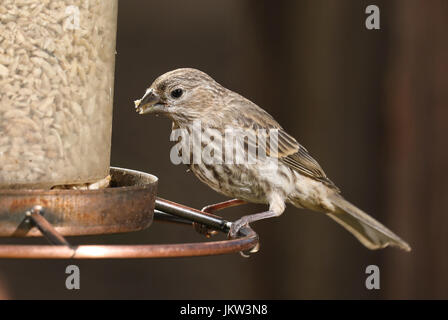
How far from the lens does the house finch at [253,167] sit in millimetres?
4434

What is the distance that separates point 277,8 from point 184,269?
2.16 metres

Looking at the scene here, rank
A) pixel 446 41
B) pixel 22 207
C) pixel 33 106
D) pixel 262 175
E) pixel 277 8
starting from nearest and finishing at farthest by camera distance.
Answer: pixel 22 207
pixel 33 106
pixel 262 175
pixel 446 41
pixel 277 8

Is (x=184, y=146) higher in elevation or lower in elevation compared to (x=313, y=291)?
higher

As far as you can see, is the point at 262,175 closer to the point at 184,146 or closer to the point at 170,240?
the point at 184,146

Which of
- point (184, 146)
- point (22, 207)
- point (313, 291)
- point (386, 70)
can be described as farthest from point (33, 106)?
point (313, 291)

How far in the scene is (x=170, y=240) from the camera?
19.8 ft

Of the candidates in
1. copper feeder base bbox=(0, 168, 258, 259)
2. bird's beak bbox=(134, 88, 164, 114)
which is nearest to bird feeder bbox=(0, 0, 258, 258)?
copper feeder base bbox=(0, 168, 258, 259)

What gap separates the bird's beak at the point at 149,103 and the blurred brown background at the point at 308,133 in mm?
1535

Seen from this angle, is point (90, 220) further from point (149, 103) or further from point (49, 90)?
point (149, 103)

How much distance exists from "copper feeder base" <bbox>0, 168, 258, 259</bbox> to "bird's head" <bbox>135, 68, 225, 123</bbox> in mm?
823

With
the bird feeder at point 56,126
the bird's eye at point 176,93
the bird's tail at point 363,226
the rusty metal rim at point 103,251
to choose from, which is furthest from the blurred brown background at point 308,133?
the rusty metal rim at point 103,251

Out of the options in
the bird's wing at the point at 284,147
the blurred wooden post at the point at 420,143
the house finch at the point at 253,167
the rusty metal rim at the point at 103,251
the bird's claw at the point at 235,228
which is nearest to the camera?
the rusty metal rim at the point at 103,251

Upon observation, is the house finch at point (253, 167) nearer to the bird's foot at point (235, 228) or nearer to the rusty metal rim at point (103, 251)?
the bird's foot at point (235, 228)

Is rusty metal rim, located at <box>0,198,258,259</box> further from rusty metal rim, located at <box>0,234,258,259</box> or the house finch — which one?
the house finch
